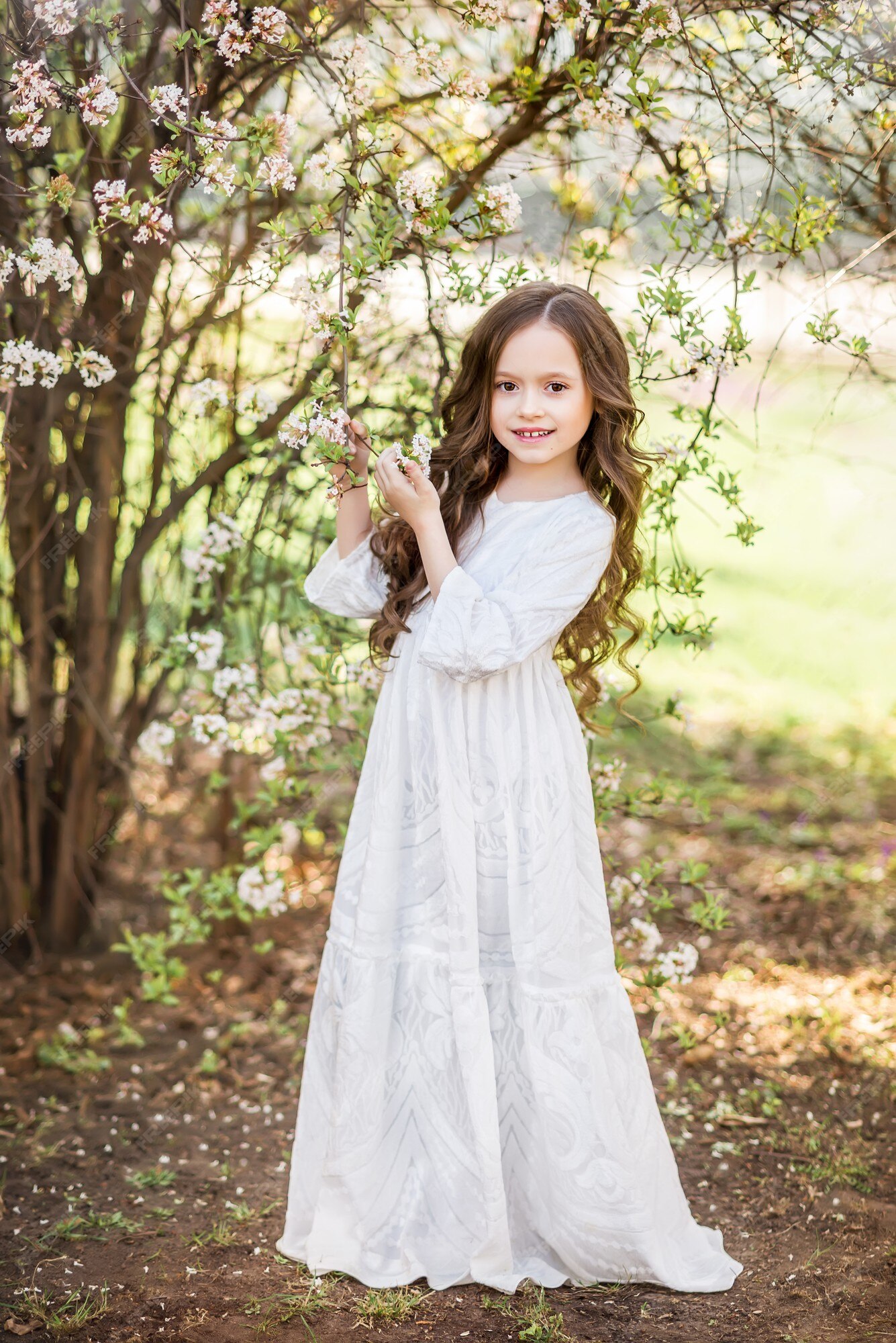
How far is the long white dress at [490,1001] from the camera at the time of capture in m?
2.05

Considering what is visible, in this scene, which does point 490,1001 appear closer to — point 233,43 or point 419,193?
point 419,193

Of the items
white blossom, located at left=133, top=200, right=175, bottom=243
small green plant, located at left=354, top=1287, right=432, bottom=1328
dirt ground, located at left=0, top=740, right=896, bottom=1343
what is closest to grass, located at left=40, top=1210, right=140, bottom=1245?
dirt ground, located at left=0, top=740, right=896, bottom=1343

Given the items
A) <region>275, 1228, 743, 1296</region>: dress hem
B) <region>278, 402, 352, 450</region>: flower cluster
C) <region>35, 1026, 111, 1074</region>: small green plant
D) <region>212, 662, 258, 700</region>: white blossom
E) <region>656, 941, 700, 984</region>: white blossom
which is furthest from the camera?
<region>35, 1026, 111, 1074</region>: small green plant

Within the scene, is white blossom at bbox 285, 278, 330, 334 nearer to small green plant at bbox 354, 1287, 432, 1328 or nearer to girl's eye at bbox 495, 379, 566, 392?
girl's eye at bbox 495, 379, 566, 392

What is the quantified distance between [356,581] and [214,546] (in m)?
0.57

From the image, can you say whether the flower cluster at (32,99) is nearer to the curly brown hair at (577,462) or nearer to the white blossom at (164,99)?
the white blossom at (164,99)

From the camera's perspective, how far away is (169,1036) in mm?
3154

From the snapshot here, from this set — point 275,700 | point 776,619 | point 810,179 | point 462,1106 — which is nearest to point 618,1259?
point 462,1106

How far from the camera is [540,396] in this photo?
2.03 m

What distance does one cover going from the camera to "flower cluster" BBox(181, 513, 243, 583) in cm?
262

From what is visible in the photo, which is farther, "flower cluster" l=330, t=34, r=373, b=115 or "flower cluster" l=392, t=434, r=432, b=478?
"flower cluster" l=330, t=34, r=373, b=115

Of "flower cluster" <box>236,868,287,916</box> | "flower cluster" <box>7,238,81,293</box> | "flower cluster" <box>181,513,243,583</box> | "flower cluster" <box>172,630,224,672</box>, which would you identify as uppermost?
"flower cluster" <box>7,238,81,293</box>

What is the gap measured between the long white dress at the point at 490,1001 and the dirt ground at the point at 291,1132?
0.11 meters

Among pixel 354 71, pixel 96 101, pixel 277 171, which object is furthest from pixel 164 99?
pixel 354 71
